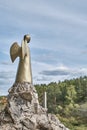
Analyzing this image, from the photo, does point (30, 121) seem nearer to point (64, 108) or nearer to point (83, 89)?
point (64, 108)

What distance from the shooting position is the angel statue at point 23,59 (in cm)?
918

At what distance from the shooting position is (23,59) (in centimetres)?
929

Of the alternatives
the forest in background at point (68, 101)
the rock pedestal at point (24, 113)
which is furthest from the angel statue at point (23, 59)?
the forest in background at point (68, 101)

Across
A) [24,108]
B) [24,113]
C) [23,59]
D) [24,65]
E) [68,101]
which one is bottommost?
[24,113]

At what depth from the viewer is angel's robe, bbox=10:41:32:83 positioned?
9.17 m

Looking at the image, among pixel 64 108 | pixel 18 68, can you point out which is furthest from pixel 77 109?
pixel 18 68

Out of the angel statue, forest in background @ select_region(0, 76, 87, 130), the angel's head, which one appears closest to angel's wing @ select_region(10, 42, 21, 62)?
the angel statue

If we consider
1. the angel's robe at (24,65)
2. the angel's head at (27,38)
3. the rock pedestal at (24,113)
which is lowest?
the rock pedestal at (24,113)

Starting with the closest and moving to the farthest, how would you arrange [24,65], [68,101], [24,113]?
[24,113] → [24,65] → [68,101]

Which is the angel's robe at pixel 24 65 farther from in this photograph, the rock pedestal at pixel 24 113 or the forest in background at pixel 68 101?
the forest in background at pixel 68 101

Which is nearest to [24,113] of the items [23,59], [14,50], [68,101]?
[23,59]

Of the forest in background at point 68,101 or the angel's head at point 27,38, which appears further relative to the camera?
the forest in background at point 68,101

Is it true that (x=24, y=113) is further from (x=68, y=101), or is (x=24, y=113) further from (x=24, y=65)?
(x=68, y=101)

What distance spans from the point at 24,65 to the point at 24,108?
107 cm
